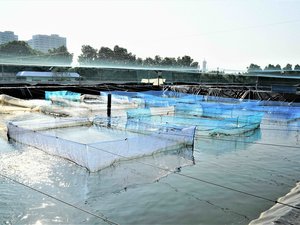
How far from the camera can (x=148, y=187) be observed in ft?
22.3

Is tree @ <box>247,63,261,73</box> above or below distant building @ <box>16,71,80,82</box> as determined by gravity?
above

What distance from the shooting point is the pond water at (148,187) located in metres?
5.70

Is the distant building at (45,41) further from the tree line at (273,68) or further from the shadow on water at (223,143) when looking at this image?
the shadow on water at (223,143)

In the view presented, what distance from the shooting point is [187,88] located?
83.4 ft

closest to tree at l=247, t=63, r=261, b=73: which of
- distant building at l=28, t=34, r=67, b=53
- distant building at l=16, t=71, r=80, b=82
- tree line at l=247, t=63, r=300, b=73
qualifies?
tree line at l=247, t=63, r=300, b=73

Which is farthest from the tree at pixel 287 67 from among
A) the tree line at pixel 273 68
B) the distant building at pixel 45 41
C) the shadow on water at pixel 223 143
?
the distant building at pixel 45 41

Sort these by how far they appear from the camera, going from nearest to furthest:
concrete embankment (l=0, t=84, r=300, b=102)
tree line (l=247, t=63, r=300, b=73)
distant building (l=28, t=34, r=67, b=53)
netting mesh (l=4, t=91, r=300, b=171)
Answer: netting mesh (l=4, t=91, r=300, b=171) → concrete embankment (l=0, t=84, r=300, b=102) → tree line (l=247, t=63, r=300, b=73) → distant building (l=28, t=34, r=67, b=53)

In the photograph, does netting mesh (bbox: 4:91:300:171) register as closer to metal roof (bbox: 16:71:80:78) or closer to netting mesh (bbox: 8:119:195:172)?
netting mesh (bbox: 8:119:195:172)

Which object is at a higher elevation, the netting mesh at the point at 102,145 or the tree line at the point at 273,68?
the tree line at the point at 273,68

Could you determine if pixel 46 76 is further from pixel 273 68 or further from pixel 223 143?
pixel 223 143

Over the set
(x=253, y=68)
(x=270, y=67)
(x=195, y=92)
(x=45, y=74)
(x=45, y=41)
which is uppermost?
(x=45, y=41)

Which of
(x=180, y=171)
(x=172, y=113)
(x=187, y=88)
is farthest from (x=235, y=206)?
(x=187, y=88)

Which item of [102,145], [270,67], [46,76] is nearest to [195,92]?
[270,67]

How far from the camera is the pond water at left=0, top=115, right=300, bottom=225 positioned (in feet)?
18.7
